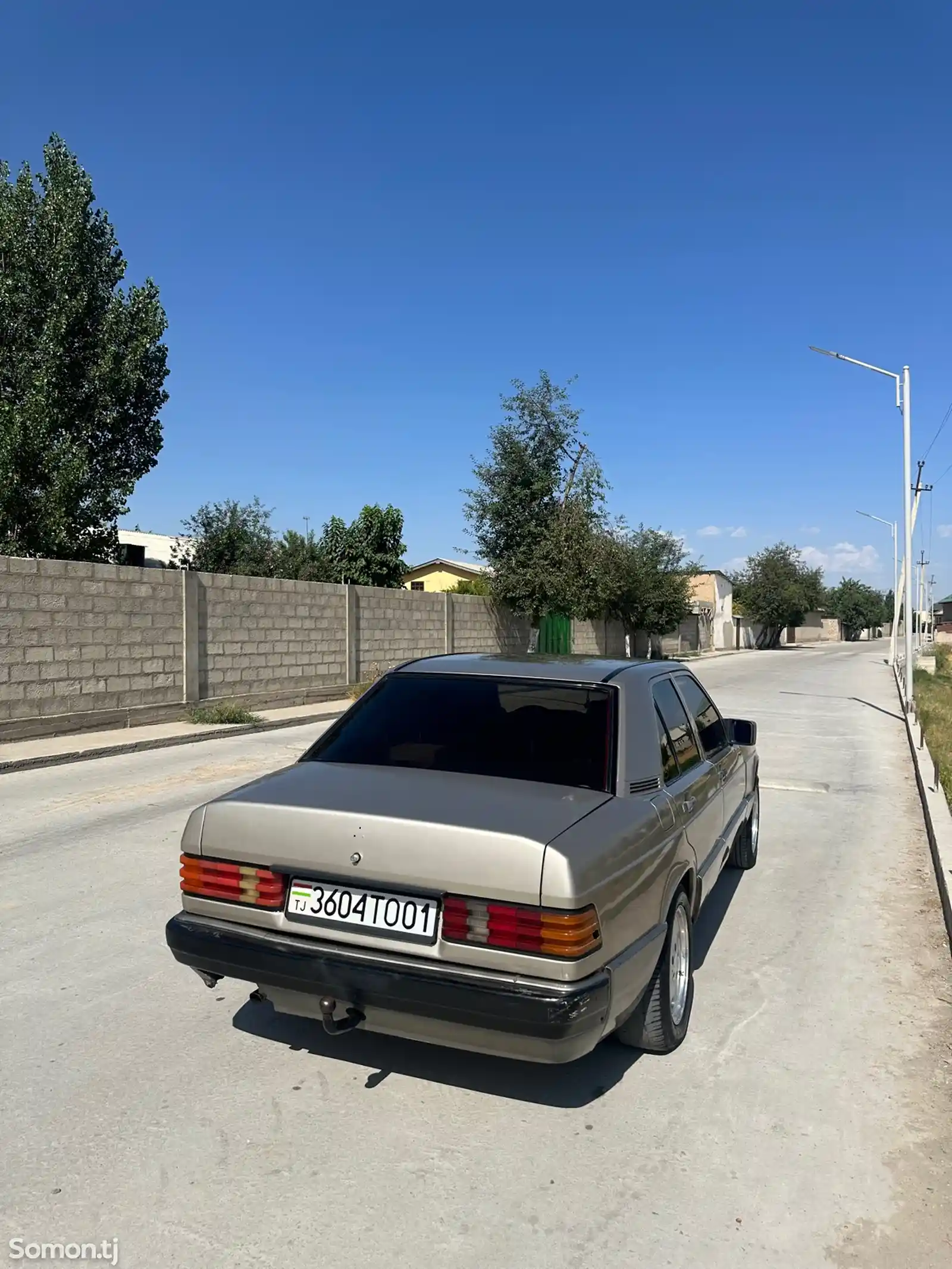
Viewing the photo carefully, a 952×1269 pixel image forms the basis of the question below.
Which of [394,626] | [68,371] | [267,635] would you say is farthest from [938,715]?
[68,371]

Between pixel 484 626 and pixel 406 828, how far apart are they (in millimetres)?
22923

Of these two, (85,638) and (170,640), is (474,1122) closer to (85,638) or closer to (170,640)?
(85,638)

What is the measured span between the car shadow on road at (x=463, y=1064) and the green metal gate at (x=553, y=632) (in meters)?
24.8

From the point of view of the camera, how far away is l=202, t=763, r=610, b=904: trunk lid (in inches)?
113

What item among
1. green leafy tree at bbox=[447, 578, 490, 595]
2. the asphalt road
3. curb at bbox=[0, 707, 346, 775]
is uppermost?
green leafy tree at bbox=[447, 578, 490, 595]

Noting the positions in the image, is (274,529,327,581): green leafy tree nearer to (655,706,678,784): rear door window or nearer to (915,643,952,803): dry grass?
(915,643,952,803): dry grass

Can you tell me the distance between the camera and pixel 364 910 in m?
3.01

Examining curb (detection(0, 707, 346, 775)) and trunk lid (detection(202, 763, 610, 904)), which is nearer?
trunk lid (detection(202, 763, 610, 904))

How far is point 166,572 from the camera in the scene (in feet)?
46.9

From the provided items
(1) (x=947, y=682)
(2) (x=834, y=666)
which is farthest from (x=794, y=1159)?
(2) (x=834, y=666)

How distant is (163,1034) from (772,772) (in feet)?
28.6

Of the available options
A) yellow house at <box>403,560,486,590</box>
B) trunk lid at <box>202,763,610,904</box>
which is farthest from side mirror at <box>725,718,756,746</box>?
yellow house at <box>403,560,486,590</box>

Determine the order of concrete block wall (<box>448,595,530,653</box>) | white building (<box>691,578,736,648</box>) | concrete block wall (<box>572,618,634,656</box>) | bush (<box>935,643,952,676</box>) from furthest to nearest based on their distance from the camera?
1. white building (<box>691,578,736,648</box>)
2. bush (<box>935,643,952,676</box>)
3. concrete block wall (<box>572,618,634,656</box>)
4. concrete block wall (<box>448,595,530,653</box>)

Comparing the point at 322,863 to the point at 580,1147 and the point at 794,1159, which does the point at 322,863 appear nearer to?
Result: the point at 580,1147
